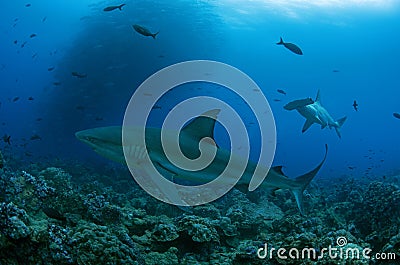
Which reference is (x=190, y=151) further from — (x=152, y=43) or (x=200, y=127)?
(x=152, y=43)

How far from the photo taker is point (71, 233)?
14.3ft

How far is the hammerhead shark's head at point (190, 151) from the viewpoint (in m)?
4.10

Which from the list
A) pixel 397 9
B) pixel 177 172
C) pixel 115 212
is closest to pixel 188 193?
pixel 115 212

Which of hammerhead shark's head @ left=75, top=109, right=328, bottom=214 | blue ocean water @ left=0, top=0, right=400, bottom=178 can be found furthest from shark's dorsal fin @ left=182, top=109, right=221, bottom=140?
blue ocean water @ left=0, top=0, right=400, bottom=178

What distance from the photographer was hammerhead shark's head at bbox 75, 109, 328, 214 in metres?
4.10

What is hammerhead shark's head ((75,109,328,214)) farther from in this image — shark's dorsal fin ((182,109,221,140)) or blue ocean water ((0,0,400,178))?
blue ocean water ((0,0,400,178))

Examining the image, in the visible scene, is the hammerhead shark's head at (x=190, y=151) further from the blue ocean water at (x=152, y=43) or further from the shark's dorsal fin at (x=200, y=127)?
the blue ocean water at (x=152, y=43)

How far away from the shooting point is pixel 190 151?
450 cm

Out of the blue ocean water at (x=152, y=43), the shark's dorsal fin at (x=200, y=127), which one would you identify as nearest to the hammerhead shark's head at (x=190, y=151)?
the shark's dorsal fin at (x=200, y=127)

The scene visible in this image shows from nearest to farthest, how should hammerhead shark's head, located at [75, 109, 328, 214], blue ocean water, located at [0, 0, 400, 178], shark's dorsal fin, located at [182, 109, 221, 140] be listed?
hammerhead shark's head, located at [75, 109, 328, 214] → shark's dorsal fin, located at [182, 109, 221, 140] → blue ocean water, located at [0, 0, 400, 178]

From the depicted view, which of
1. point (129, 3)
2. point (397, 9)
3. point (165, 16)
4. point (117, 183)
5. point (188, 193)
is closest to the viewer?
point (188, 193)

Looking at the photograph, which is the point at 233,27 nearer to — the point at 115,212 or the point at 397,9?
the point at 397,9

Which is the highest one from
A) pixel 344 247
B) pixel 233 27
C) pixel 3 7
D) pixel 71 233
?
pixel 3 7

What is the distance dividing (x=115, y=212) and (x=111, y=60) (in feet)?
105
